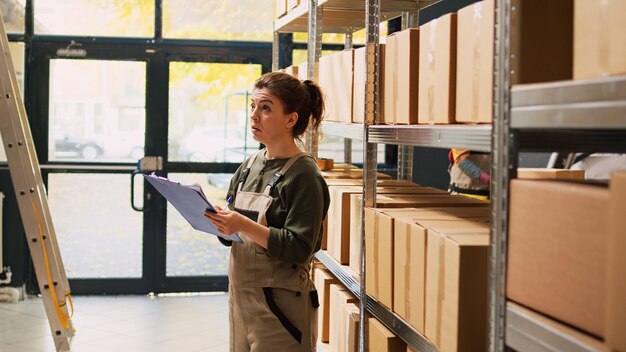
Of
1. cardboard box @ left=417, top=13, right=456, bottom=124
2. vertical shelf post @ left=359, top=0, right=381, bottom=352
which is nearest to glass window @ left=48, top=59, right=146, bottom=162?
vertical shelf post @ left=359, top=0, right=381, bottom=352

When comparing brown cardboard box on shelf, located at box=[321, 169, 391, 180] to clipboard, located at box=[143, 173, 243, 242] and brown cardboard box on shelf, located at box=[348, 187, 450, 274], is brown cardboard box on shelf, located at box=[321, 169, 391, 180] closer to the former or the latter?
brown cardboard box on shelf, located at box=[348, 187, 450, 274]

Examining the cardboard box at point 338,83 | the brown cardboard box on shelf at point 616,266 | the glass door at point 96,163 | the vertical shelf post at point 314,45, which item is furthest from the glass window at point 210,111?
the brown cardboard box on shelf at point 616,266

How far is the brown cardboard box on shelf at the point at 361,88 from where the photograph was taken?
272cm

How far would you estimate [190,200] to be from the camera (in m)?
2.49

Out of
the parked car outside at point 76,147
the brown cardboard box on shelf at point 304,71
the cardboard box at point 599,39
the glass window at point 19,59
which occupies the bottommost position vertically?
the parked car outside at point 76,147

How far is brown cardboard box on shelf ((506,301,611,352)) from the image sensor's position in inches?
50.9

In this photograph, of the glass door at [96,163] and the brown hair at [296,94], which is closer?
the brown hair at [296,94]

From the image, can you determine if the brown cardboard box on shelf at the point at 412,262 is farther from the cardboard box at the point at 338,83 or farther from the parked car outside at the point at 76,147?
the parked car outside at the point at 76,147

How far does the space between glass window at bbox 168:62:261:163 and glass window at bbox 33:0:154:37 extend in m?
0.43

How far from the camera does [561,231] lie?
140 centimetres

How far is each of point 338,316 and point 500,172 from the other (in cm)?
170

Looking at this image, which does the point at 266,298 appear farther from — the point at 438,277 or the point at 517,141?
the point at 517,141

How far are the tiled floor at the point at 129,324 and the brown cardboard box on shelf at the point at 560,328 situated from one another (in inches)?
149

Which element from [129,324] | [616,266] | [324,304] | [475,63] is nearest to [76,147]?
[129,324]
